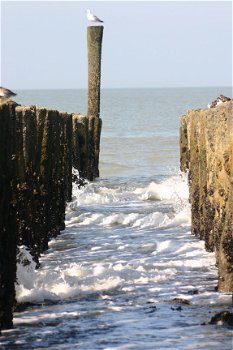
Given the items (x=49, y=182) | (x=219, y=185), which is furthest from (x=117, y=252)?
(x=219, y=185)

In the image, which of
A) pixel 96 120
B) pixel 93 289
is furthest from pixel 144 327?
pixel 96 120

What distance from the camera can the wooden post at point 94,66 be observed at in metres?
22.8

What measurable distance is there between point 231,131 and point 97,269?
7.18 ft

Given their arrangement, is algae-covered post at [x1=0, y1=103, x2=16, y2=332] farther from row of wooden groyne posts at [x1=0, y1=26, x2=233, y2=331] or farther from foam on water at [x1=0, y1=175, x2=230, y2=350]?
foam on water at [x1=0, y1=175, x2=230, y2=350]

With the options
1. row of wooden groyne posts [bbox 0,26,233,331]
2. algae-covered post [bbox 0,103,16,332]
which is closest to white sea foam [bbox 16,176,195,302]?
row of wooden groyne posts [bbox 0,26,233,331]

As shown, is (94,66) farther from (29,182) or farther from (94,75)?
(29,182)

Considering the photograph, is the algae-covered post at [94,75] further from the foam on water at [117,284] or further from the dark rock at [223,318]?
the dark rock at [223,318]

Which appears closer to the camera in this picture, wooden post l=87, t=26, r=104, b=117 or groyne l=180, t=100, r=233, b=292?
groyne l=180, t=100, r=233, b=292

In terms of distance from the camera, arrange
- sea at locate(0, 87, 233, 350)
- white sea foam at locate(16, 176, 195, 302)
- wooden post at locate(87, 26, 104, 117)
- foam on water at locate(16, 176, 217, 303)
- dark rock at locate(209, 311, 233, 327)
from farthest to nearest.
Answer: wooden post at locate(87, 26, 104, 117), foam on water at locate(16, 176, 217, 303), white sea foam at locate(16, 176, 195, 302), dark rock at locate(209, 311, 233, 327), sea at locate(0, 87, 233, 350)

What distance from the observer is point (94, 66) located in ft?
76.0

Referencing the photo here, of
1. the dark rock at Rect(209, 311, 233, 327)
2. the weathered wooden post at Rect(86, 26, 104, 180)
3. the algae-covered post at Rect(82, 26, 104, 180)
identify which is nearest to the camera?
the dark rock at Rect(209, 311, 233, 327)

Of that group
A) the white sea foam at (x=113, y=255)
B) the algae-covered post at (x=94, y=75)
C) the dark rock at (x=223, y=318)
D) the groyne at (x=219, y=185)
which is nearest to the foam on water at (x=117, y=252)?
the white sea foam at (x=113, y=255)

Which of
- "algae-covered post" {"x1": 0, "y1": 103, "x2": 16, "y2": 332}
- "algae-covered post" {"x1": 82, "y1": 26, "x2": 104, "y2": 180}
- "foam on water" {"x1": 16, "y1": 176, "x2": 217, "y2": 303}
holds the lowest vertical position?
"foam on water" {"x1": 16, "y1": 176, "x2": 217, "y2": 303}

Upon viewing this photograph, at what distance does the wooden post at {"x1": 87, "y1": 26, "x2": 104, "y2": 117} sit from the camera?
2281 cm
